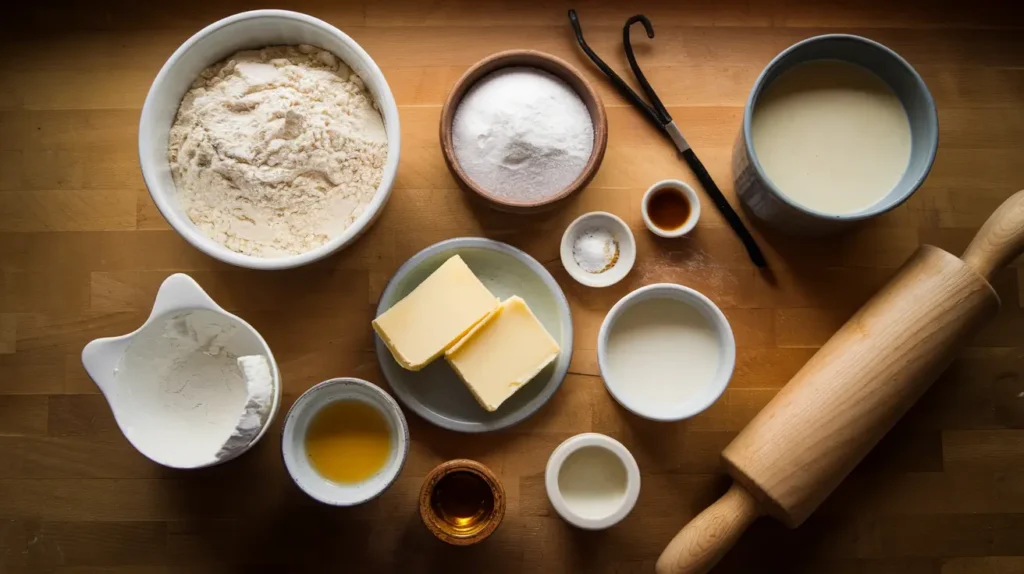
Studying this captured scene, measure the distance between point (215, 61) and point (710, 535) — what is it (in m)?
1.10

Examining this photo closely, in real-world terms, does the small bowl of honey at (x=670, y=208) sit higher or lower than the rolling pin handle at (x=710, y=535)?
higher

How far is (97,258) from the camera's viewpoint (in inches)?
48.7

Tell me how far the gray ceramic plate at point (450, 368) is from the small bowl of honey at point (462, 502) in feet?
0.26

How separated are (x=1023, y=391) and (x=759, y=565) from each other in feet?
1.93

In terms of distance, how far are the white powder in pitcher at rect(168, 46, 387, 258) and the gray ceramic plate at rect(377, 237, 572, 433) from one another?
0.16 m

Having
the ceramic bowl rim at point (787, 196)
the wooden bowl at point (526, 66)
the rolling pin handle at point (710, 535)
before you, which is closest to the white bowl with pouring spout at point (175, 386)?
the wooden bowl at point (526, 66)

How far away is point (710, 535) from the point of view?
3.56 feet

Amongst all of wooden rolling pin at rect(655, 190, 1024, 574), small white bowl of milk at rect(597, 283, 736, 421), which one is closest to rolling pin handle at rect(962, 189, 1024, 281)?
wooden rolling pin at rect(655, 190, 1024, 574)

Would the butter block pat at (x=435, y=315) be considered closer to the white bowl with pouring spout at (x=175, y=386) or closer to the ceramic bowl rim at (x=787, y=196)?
the white bowl with pouring spout at (x=175, y=386)

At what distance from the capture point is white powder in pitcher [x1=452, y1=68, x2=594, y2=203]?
3.67 feet

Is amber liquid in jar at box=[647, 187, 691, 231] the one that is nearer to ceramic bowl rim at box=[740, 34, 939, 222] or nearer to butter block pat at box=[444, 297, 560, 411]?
ceramic bowl rim at box=[740, 34, 939, 222]

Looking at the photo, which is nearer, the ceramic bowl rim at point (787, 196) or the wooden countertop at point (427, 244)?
the ceramic bowl rim at point (787, 196)

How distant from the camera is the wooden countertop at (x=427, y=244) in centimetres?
121

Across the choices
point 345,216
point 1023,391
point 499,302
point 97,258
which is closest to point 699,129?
point 499,302
